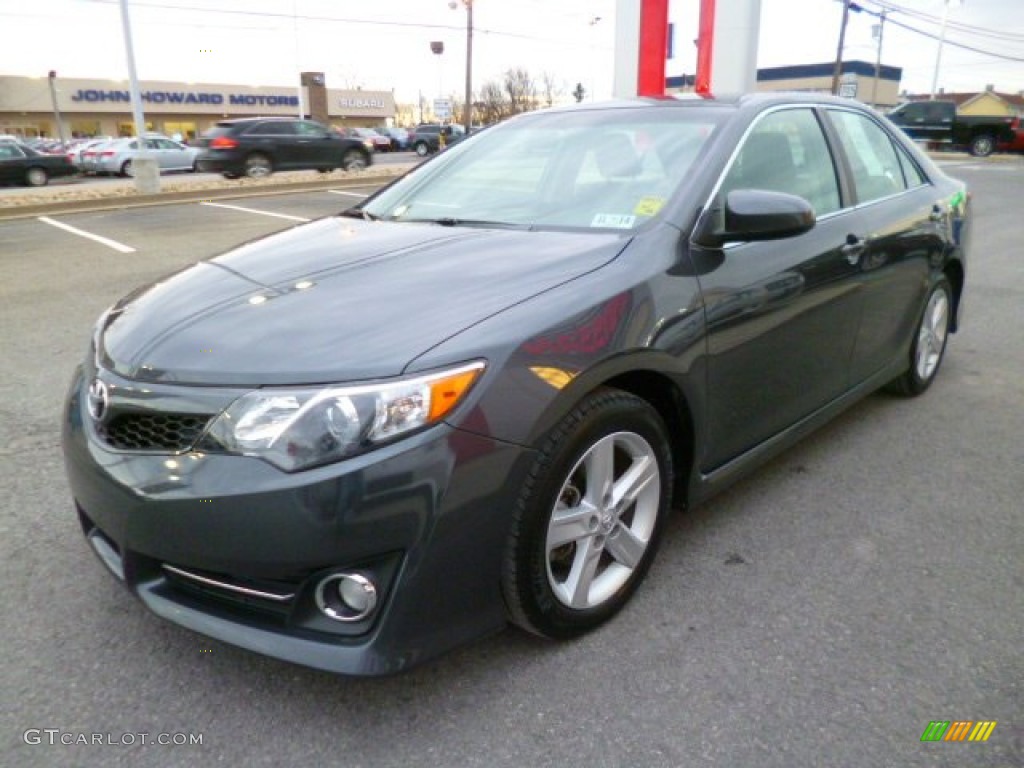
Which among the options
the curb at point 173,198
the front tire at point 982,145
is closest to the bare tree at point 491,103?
the front tire at point 982,145

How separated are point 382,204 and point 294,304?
1319 mm

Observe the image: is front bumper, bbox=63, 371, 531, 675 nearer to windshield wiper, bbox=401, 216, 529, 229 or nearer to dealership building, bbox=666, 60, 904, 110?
windshield wiper, bbox=401, 216, 529, 229

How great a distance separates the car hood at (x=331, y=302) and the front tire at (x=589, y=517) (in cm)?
37

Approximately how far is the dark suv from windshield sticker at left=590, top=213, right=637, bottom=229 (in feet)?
60.9

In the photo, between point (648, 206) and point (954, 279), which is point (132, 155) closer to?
point (954, 279)

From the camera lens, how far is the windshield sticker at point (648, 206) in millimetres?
2600

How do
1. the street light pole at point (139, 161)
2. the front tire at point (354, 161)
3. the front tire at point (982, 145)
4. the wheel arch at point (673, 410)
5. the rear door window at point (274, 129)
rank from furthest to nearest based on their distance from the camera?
the front tire at point (982, 145) < the front tire at point (354, 161) < the rear door window at point (274, 129) < the street light pole at point (139, 161) < the wheel arch at point (673, 410)

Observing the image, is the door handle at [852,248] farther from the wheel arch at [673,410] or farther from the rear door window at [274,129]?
the rear door window at [274,129]

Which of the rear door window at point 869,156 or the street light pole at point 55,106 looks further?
the street light pole at point 55,106

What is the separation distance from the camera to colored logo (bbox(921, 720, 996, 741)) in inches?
76.0

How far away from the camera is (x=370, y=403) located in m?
1.78

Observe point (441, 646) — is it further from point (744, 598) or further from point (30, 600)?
point (30, 600)

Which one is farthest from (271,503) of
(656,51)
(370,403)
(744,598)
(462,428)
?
(656,51)

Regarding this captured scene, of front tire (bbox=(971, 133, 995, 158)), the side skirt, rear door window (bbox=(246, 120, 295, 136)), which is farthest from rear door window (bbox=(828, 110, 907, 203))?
front tire (bbox=(971, 133, 995, 158))
